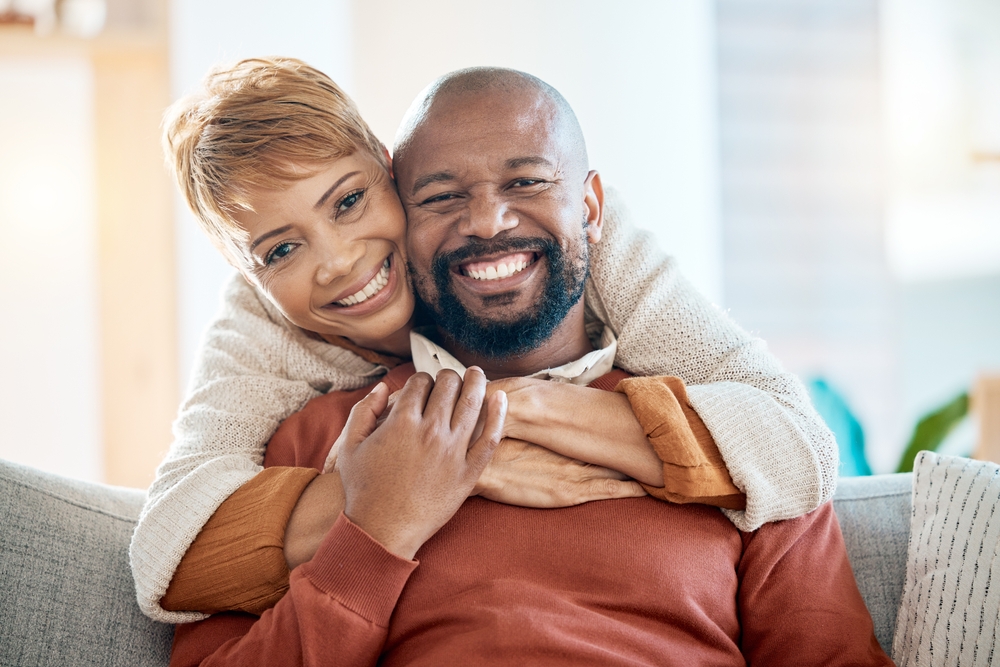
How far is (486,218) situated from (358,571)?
0.57 m

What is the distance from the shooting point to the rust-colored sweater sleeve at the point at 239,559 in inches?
47.9

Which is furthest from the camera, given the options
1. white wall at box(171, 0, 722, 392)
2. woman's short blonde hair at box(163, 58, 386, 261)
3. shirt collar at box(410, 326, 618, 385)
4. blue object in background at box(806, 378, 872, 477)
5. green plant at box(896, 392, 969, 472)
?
white wall at box(171, 0, 722, 392)

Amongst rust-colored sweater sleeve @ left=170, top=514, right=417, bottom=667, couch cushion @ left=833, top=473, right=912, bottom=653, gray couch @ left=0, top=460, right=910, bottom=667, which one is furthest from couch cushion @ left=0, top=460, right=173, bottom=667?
couch cushion @ left=833, top=473, right=912, bottom=653

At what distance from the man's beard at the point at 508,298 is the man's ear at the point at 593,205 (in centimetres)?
5

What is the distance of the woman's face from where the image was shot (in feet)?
4.50

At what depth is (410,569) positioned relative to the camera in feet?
3.76

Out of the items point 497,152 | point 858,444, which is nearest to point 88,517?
point 497,152

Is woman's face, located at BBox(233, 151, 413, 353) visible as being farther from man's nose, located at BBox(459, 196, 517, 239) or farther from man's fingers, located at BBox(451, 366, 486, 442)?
man's fingers, located at BBox(451, 366, 486, 442)

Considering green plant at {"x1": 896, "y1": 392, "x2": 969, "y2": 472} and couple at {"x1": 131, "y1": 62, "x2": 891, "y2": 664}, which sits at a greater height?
couple at {"x1": 131, "y1": 62, "x2": 891, "y2": 664}

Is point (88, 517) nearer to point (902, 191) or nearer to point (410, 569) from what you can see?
point (410, 569)

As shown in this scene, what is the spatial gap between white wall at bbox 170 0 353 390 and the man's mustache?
175 cm

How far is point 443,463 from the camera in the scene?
1.17 meters

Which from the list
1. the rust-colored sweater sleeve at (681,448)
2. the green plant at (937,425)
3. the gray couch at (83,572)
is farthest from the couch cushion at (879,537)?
the green plant at (937,425)

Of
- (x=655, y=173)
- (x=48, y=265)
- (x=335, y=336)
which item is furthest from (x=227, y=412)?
(x=655, y=173)
